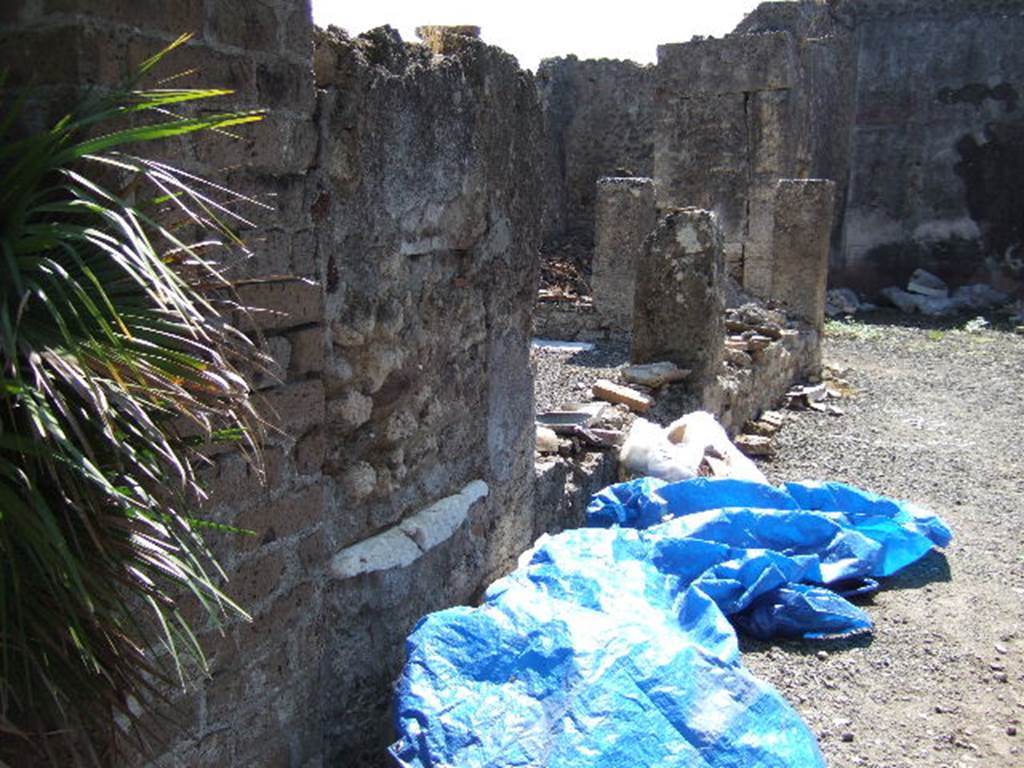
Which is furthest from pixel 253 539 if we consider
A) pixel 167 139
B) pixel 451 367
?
pixel 451 367

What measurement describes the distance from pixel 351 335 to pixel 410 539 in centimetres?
67

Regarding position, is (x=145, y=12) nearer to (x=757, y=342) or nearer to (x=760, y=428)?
(x=760, y=428)

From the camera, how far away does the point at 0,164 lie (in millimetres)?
1658

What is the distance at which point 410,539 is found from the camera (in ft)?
10.5

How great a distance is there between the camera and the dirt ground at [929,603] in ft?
12.6

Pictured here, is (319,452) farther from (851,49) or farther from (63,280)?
(851,49)

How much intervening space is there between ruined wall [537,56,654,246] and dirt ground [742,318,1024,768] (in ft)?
23.5

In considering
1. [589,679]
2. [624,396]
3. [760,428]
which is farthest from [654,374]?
[589,679]

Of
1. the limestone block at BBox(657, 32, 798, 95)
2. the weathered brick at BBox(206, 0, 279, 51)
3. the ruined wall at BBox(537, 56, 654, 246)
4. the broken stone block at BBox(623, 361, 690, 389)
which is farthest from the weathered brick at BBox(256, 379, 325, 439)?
the ruined wall at BBox(537, 56, 654, 246)

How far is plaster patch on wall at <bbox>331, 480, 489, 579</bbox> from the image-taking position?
292 cm

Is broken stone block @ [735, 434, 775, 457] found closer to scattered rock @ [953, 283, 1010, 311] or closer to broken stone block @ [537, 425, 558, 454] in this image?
broken stone block @ [537, 425, 558, 454]

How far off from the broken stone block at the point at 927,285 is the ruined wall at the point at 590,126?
4056mm

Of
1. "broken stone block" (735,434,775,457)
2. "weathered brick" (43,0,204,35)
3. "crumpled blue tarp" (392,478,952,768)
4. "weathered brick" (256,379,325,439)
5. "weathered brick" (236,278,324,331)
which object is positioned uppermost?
"weathered brick" (43,0,204,35)

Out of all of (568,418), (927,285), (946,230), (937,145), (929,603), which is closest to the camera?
(929,603)
